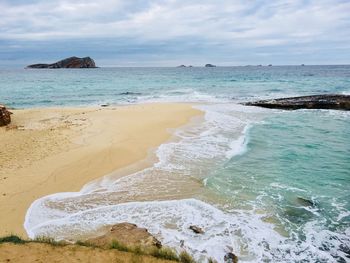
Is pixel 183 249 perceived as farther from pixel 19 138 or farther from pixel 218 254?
pixel 19 138

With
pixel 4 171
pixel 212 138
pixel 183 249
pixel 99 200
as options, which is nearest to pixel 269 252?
pixel 183 249

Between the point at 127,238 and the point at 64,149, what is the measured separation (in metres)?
7.43

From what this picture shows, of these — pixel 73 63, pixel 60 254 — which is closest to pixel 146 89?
pixel 60 254

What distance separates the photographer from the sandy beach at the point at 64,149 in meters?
9.22

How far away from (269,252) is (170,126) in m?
12.3

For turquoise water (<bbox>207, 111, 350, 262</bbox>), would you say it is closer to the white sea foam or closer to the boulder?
the white sea foam

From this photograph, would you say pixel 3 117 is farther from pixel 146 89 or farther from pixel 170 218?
pixel 146 89

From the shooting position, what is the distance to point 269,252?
6648mm

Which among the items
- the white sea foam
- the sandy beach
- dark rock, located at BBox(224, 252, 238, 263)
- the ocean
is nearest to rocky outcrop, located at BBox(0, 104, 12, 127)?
the sandy beach

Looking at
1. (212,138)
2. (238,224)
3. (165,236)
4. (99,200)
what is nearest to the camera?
(165,236)

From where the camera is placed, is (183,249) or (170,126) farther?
(170,126)

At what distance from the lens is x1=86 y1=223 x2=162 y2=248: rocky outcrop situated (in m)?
6.18

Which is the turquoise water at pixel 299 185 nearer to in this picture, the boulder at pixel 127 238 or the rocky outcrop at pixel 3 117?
the boulder at pixel 127 238

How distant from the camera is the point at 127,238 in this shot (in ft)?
21.2
